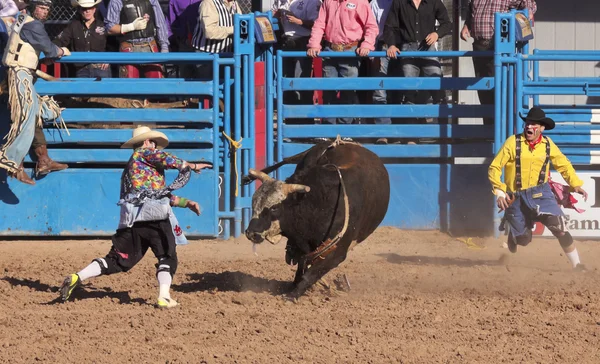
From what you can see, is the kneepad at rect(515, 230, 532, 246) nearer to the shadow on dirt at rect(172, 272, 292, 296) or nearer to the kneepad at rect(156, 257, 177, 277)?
the shadow on dirt at rect(172, 272, 292, 296)

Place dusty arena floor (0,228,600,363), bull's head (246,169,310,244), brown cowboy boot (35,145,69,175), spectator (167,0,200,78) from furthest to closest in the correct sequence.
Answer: spectator (167,0,200,78) → brown cowboy boot (35,145,69,175) → bull's head (246,169,310,244) → dusty arena floor (0,228,600,363)

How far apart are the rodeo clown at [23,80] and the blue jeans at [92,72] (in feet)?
2.17

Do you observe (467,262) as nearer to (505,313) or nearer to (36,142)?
(505,313)

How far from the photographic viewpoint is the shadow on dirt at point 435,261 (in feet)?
Result: 30.8

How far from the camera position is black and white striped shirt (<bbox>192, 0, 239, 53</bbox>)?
10.5m

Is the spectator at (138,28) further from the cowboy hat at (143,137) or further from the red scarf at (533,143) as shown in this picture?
the red scarf at (533,143)

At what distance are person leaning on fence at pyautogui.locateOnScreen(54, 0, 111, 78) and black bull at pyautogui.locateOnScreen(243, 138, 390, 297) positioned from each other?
388 centimetres

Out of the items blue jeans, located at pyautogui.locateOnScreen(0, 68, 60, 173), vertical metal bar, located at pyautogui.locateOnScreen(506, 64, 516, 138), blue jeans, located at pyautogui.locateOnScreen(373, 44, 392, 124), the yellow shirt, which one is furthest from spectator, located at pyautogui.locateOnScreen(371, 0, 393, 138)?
blue jeans, located at pyautogui.locateOnScreen(0, 68, 60, 173)

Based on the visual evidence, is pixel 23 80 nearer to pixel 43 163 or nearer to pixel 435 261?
pixel 43 163

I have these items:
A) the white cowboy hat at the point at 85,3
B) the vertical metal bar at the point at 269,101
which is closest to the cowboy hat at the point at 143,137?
the vertical metal bar at the point at 269,101

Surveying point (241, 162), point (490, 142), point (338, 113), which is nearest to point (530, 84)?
point (490, 142)

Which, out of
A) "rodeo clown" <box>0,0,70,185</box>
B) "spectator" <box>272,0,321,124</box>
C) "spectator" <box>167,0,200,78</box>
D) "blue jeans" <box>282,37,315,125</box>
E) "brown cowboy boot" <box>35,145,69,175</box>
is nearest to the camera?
"rodeo clown" <box>0,0,70,185</box>

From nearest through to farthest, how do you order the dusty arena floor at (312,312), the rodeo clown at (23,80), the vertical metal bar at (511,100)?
A: the dusty arena floor at (312,312)
the rodeo clown at (23,80)
the vertical metal bar at (511,100)

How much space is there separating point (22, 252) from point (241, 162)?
250 cm
